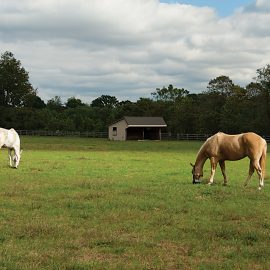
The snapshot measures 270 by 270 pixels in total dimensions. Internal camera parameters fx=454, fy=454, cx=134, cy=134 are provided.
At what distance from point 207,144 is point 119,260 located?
10949mm

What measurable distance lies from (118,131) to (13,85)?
1652 inches

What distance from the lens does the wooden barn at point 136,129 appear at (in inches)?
3413

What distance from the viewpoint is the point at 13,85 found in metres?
117

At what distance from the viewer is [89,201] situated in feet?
38.9

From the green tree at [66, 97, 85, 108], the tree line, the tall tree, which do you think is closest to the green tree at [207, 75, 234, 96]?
the tree line

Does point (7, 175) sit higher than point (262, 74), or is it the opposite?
point (262, 74)

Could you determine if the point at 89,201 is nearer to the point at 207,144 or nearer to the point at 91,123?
the point at 207,144

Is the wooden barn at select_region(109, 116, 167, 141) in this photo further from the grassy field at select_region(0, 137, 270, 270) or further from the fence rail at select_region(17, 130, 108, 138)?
the grassy field at select_region(0, 137, 270, 270)

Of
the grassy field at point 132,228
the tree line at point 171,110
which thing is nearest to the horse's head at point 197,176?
the grassy field at point 132,228

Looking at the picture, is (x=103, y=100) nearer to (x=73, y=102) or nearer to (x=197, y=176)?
(x=73, y=102)

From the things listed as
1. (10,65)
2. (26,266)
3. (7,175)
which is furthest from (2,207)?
(10,65)

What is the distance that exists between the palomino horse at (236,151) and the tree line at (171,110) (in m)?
66.3

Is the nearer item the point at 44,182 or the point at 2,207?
the point at 2,207

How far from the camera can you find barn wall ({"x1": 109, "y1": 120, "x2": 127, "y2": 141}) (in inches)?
3418
